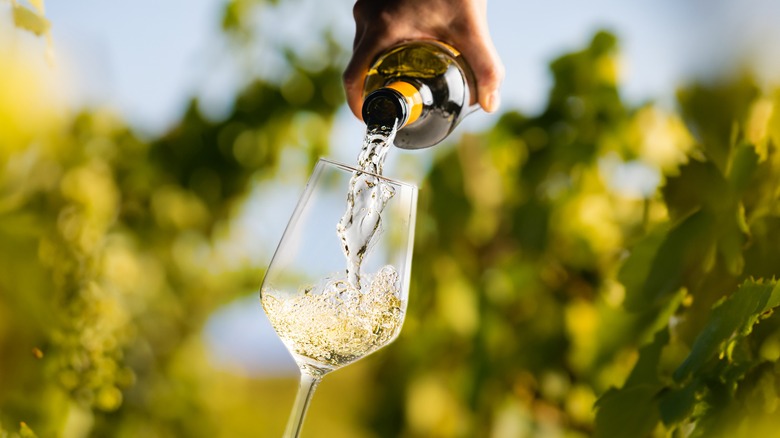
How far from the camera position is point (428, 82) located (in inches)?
31.4

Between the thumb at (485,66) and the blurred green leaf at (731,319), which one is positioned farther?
the thumb at (485,66)

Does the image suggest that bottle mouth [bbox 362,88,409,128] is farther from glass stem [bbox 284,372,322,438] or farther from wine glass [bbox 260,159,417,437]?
glass stem [bbox 284,372,322,438]

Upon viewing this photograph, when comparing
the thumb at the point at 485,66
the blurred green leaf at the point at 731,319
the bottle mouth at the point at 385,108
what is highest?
the thumb at the point at 485,66

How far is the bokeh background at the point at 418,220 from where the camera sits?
2.08 feet

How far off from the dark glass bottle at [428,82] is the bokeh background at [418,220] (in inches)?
2.1

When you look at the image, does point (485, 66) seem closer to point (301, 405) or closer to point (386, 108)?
point (386, 108)

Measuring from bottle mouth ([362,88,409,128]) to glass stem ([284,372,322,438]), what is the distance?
0.22 m

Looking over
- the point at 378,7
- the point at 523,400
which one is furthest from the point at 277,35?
the point at 378,7

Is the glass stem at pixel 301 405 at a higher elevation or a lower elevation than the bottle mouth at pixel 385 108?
lower

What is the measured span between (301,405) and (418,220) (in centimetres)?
102

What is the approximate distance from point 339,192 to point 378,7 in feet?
0.65

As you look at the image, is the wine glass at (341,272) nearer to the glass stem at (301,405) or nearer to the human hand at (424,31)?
the glass stem at (301,405)

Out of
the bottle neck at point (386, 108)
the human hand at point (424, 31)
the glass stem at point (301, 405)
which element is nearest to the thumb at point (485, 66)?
the human hand at point (424, 31)

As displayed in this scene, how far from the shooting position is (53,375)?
1.01 meters
